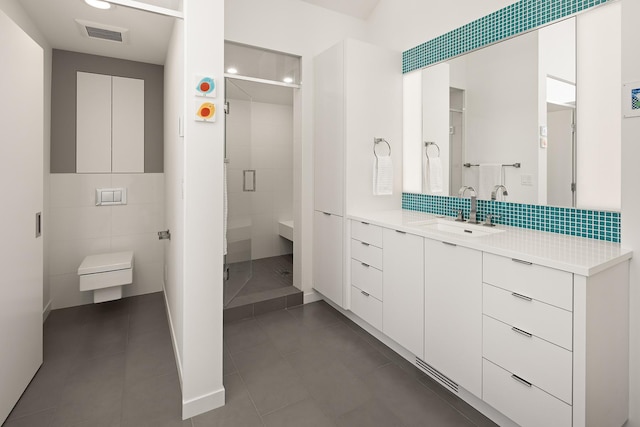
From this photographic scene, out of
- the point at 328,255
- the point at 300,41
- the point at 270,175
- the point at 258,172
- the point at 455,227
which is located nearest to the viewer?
the point at 455,227

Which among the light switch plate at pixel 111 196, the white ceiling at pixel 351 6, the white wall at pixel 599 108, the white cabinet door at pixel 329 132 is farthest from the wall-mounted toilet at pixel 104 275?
the white wall at pixel 599 108

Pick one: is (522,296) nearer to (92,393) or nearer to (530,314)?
(530,314)

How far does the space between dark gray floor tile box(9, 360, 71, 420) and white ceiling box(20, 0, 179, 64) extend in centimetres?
239

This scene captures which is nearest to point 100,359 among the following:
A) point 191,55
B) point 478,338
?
point 191,55

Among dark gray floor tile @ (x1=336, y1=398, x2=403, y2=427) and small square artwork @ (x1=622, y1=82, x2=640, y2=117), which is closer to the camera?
small square artwork @ (x1=622, y1=82, x2=640, y2=117)

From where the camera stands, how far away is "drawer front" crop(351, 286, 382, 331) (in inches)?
95.6

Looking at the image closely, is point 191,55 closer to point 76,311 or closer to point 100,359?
point 100,359

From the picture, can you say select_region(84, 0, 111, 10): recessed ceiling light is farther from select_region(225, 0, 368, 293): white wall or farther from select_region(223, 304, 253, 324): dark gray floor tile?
select_region(223, 304, 253, 324): dark gray floor tile

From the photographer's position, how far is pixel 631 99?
1580mm

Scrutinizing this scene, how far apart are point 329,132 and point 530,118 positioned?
1.51m

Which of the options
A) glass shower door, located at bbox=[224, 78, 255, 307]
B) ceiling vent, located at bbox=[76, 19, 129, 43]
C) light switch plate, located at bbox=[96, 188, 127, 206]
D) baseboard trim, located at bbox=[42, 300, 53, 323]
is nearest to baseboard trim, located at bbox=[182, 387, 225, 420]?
glass shower door, located at bbox=[224, 78, 255, 307]

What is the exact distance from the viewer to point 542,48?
1998mm

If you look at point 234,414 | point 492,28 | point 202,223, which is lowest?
point 234,414

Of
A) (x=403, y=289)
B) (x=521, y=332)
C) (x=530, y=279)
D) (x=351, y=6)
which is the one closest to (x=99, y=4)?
(x=351, y=6)
